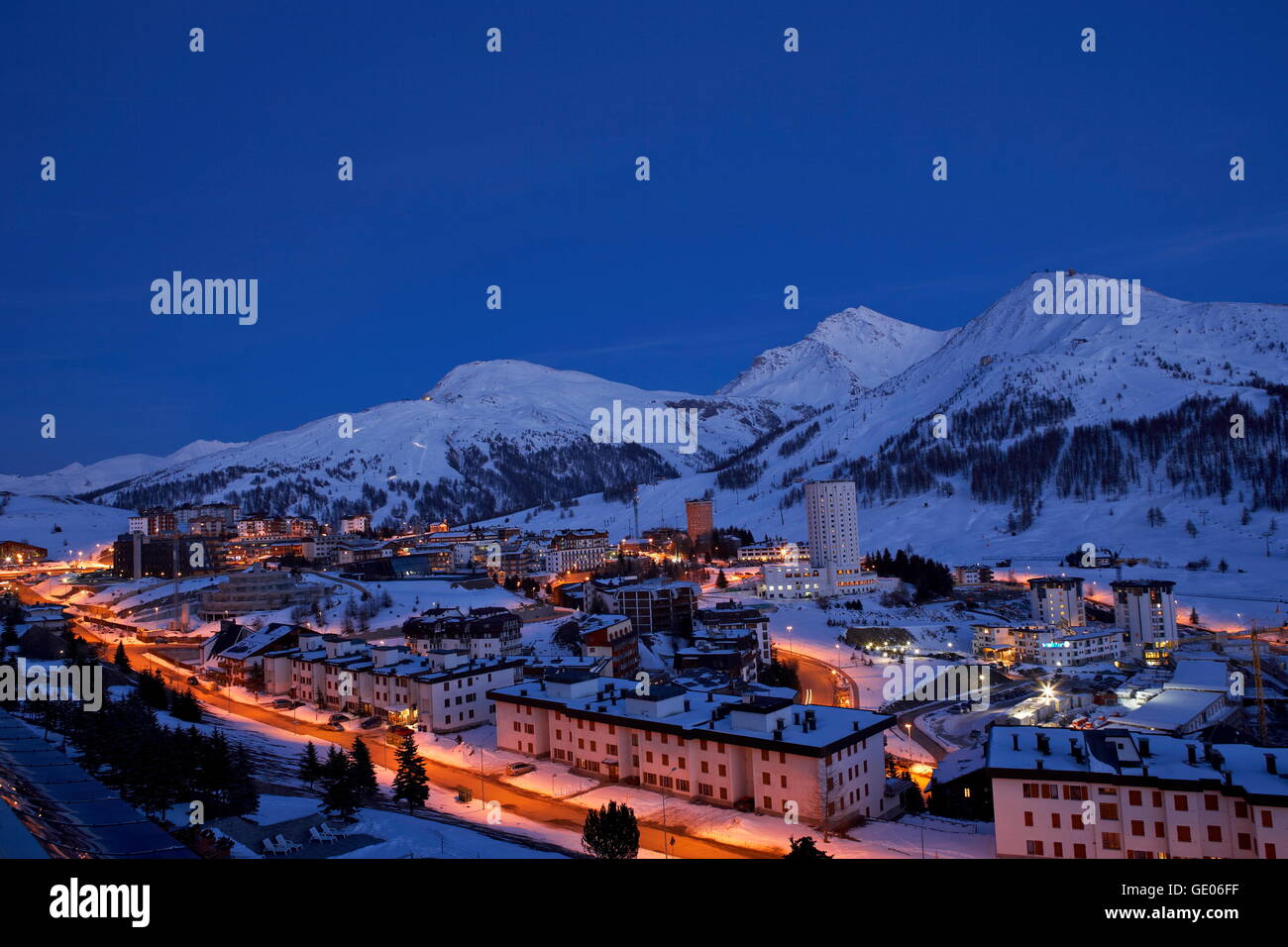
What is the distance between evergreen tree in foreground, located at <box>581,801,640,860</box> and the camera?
9.73 meters

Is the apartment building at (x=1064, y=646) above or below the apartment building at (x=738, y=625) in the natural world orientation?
below

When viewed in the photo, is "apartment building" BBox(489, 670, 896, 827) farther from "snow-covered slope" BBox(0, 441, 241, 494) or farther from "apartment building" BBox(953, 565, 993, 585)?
"snow-covered slope" BBox(0, 441, 241, 494)

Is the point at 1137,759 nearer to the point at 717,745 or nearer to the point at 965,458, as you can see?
the point at 717,745

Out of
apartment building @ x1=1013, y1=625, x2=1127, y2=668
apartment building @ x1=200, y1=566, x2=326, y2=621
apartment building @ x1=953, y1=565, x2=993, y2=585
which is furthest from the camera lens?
apartment building @ x1=953, y1=565, x2=993, y2=585

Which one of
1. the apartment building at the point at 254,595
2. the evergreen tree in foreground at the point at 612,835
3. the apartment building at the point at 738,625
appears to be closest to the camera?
the evergreen tree in foreground at the point at 612,835

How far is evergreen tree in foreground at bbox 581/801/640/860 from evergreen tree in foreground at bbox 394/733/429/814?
368cm

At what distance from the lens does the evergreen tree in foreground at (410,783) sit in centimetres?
1270

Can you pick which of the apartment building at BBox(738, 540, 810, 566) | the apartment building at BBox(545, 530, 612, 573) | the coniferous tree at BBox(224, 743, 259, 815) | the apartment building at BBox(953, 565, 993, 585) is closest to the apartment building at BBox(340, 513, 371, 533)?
the apartment building at BBox(545, 530, 612, 573)

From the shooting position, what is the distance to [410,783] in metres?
12.6

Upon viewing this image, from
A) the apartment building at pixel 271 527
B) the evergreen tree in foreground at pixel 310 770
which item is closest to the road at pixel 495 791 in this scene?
the evergreen tree in foreground at pixel 310 770

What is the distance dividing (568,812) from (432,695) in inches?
258

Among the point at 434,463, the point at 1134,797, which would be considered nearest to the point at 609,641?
the point at 1134,797

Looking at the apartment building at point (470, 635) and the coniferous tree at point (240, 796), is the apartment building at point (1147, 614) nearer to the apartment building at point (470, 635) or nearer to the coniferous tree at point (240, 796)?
the apartment building at point (470, 635)

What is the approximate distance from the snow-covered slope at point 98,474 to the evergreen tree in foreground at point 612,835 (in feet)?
476
